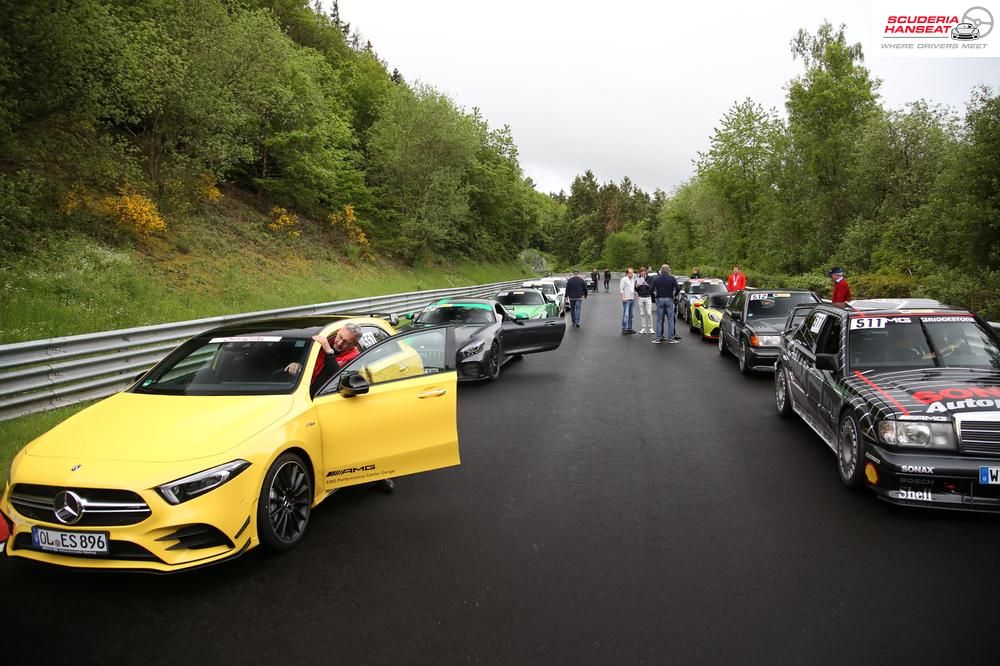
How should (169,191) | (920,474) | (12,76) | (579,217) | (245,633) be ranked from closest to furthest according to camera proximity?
(245,633), (920,474), (12,76), (169,191), (579,217)

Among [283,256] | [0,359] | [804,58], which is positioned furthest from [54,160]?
[804,58]

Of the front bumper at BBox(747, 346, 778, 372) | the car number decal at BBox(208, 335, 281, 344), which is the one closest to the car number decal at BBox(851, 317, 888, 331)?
the front bumper at BBox(747, 346, 778, 372)

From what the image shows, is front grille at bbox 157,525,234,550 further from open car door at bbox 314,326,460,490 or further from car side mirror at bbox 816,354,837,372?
car side mirror at bbox 816,354,837,372

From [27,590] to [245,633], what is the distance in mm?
1541

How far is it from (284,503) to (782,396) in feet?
21.1

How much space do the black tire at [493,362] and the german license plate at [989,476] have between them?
286 inches

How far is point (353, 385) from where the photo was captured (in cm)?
466

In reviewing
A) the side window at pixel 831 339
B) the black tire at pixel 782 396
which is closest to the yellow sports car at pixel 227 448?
the side window at pixel 831 339

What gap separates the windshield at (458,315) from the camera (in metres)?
11.7

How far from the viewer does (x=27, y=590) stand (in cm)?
366

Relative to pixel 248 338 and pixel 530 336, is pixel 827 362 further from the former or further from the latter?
pixel 530 336

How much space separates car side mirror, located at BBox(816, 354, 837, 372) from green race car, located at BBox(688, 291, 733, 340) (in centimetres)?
1030

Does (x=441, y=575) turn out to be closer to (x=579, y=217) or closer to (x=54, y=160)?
(x=54, y=160)

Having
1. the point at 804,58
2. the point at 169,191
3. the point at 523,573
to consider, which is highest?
the point at 804,58
